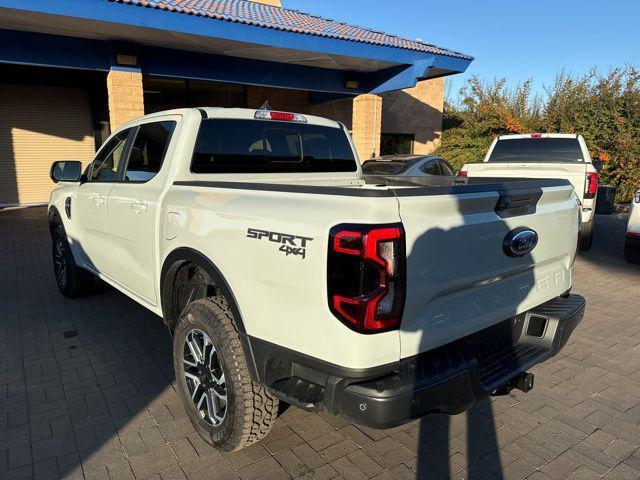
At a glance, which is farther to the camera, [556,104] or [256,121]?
[556,104]

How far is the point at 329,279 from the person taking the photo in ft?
6.47

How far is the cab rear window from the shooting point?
11.1 ft

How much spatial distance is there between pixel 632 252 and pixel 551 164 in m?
1.79

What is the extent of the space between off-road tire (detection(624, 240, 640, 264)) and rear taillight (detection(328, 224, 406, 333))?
626 centimetres

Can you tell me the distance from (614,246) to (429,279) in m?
8.59

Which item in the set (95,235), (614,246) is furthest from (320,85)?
(95,235)

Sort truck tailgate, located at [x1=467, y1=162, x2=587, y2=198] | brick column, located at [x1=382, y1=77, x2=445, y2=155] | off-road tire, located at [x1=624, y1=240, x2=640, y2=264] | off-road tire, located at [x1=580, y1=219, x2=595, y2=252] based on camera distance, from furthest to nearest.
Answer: brick column, located at [x1=382, y1=77, x2=445, y2=155]
off-road tire, located at [x1=580, y1=219, x2=595, y2=252]
truck tailgate, located at [x1=467, y1=162, x2=587, y2=198]
off-road tire, located at [x1=624, y1=240, x2=640, y2=264]

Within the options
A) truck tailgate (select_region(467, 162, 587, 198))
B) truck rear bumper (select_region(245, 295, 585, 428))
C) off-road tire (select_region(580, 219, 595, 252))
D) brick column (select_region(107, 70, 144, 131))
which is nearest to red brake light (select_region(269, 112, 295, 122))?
truck rear bumper (select_region(245, 295, 585, 428))

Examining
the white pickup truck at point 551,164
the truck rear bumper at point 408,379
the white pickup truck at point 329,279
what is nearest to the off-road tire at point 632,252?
the white pickup truck at point 551,164

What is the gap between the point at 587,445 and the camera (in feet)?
9.37

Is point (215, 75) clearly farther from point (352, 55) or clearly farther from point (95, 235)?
point (95, 235)

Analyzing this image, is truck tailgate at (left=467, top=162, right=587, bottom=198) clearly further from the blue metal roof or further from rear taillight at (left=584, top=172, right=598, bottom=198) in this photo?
the blue metal roof

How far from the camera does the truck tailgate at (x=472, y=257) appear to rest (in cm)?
204

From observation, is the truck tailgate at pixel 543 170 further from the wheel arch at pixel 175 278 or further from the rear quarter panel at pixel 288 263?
the rear quarter panel at pixel 288 263
